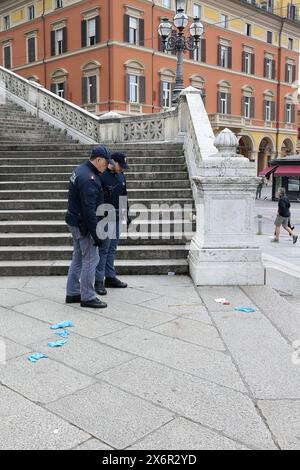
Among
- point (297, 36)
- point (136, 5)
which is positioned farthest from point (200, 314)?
point (297, 36)

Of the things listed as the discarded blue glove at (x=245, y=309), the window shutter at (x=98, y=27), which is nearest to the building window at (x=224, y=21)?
the window shutter at (x=98, y=27)

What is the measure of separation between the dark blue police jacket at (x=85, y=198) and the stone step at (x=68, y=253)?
2048 millimetres

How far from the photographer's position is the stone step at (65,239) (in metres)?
7.48

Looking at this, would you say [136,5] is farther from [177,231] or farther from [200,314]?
[200,314]

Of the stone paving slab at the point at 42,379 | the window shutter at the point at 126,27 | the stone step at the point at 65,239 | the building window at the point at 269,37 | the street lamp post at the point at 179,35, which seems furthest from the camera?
the building window at the point at 269,37

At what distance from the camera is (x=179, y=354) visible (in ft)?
13.5

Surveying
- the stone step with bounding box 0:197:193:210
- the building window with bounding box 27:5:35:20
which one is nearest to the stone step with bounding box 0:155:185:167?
the stone step with bounding box 0:197:193:210

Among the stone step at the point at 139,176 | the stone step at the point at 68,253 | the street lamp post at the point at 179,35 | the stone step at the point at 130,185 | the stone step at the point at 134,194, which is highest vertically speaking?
the street lamp post at the point at 179,35

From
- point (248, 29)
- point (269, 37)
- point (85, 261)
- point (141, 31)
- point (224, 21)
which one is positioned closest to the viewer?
point (85, 261)

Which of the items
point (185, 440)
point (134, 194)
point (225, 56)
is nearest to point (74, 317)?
point (185, 440)

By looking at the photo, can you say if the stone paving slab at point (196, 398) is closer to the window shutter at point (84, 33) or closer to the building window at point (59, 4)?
the window shutter at point (84, 33)

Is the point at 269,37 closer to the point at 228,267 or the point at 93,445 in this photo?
the point at 228,267

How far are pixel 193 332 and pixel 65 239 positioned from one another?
3403 mm

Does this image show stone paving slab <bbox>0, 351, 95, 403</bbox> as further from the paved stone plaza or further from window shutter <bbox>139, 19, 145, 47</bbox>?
window shutter <bbox>139, 19, 145, 47</bbox>
